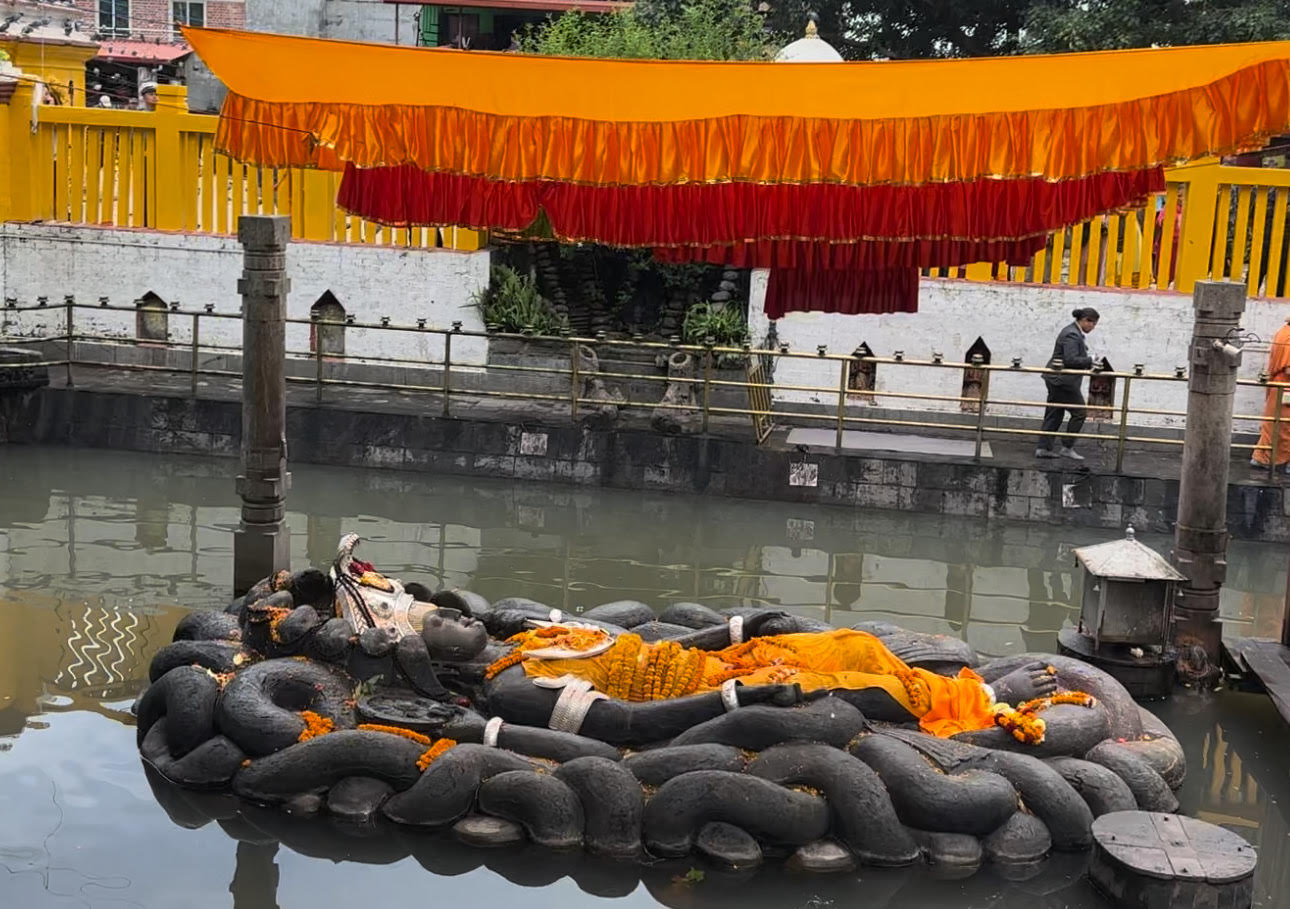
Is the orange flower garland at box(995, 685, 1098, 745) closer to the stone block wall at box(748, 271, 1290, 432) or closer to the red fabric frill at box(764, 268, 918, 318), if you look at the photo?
the red fabric frill at box(764, 268, 918, 318)

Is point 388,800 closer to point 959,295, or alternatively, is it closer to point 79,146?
point 959,295

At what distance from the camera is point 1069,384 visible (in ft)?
44.4

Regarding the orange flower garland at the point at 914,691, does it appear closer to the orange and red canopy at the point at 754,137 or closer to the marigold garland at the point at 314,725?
the orange and red canopy at the point at 754,137

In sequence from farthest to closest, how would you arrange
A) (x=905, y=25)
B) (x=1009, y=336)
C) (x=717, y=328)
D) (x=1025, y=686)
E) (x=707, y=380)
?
(x=905, y=25), (x=717, y=328), (x=1009, y=336), (x=707, y=380), (x=1025, y=686)

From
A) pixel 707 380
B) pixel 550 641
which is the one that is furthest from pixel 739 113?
pixel 707 380

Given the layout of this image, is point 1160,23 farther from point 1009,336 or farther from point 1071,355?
point 1071,355

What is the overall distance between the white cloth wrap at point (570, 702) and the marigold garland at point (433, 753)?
1.54 feet

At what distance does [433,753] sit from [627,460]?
22.2 ft

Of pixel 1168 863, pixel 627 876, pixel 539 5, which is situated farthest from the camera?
pixel 539 5

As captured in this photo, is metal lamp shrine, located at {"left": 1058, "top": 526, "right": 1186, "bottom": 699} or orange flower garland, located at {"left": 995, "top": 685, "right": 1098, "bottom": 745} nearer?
orange flower garland, located at {"left": 995, "top": 685, "right": 1098, "bottom": 745}

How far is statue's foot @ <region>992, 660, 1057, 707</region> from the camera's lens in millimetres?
7531

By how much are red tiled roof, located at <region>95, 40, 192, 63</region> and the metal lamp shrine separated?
94.0 ft

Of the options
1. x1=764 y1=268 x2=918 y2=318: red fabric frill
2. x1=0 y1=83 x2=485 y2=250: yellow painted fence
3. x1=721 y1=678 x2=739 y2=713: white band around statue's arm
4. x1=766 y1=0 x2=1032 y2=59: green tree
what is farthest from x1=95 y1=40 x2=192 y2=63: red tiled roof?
x1=721 y1=678 x2=739 y2=713: white band around statue's arm

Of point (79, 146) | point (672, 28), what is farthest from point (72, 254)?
point (672, 28)
